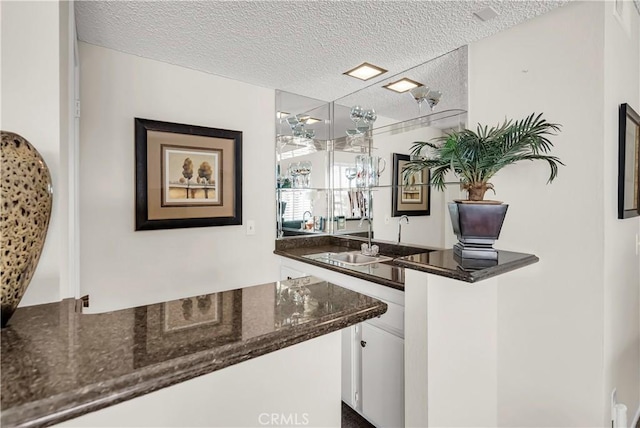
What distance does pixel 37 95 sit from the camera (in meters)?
0.77

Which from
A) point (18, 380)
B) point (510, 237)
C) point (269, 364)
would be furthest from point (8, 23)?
point (510, 237)

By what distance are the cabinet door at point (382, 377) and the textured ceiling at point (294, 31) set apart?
1.64 meters

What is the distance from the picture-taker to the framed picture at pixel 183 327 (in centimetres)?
52

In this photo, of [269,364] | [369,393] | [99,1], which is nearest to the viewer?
[269,364]

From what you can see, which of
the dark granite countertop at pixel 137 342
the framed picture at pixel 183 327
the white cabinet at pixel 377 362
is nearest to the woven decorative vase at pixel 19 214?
the dark granite countertop at pixel 137 342

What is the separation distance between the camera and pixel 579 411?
62.7 inches

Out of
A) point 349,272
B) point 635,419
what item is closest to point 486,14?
point 349,272

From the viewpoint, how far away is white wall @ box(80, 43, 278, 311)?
6.72 ft

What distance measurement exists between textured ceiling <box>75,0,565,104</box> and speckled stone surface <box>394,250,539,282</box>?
1.20 m

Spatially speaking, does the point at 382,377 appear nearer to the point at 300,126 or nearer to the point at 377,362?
the point at 377,362

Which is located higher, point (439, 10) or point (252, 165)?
point (439, 10)

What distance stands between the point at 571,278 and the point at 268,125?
7.67 feet

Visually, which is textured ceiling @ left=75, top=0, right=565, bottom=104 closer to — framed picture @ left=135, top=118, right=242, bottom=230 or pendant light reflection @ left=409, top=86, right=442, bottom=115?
pendant light reflection @ left=409, top=86, right=442, bottom=115

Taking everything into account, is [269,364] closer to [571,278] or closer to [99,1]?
[571,278]
